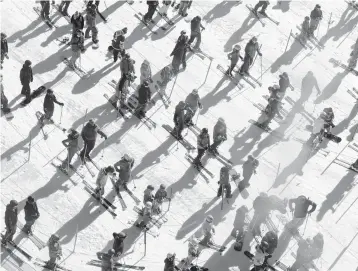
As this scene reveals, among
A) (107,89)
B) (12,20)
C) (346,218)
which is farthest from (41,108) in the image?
(346,218)

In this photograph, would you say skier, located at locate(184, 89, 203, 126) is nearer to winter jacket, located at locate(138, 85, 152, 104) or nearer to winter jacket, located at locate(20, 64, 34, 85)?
winter jacket, located at locate(138, 85, 152, 104)

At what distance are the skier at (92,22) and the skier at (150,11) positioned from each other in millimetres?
2433

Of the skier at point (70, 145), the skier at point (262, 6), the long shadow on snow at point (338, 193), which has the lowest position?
the skier at point (70, 145)

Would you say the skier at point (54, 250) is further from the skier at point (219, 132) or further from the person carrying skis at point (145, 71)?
the person carrying skis at point (145, 71)

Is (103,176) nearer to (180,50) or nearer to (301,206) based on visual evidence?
(301,206)

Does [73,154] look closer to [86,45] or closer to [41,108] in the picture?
[41,108]

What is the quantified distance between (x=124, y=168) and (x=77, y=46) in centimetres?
734

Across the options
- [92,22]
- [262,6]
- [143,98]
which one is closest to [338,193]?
[143,98]

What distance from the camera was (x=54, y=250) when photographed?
2433 cm

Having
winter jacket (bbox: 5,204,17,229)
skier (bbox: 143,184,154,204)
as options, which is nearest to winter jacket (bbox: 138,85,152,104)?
skier (bbox: 143,184,154,204)

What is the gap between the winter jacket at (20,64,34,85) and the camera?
1152 inches

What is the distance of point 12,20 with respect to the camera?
3344cm

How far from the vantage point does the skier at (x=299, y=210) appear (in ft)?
88.0

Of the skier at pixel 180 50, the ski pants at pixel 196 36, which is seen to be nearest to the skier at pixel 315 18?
the ski pants at pixel 196 36
